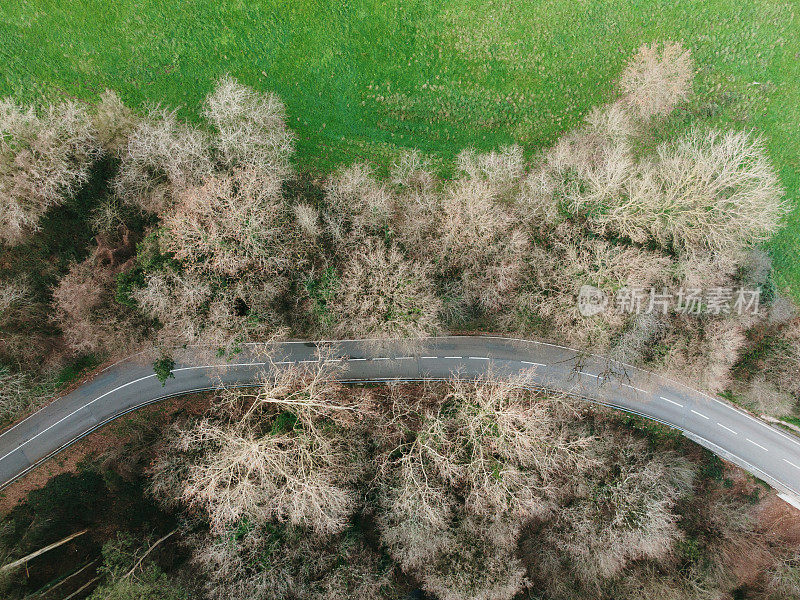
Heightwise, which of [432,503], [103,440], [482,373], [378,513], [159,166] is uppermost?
[159,166]

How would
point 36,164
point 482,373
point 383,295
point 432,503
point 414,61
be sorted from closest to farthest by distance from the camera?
point 36,164 → point 383,295 → point 432,503 → point 414,61 → point 482,373

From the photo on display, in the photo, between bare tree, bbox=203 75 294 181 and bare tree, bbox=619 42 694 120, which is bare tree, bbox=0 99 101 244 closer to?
bare tree, bbox=203 75 294 181

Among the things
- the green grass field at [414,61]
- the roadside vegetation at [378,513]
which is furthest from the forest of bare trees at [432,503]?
the green grass field at [414,61]

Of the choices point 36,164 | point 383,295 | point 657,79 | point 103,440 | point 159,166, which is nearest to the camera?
point 36,164

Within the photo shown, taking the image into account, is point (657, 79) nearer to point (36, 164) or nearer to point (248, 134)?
point (248, 134)

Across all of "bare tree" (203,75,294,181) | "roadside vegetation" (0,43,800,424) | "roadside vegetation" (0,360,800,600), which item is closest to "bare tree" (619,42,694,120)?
"roadside vegetation" (0,43,800,424)

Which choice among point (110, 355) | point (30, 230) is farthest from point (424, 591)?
point (30, 230)

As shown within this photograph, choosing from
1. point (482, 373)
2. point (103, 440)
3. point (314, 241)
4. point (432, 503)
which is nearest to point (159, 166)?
point (314, 241)
